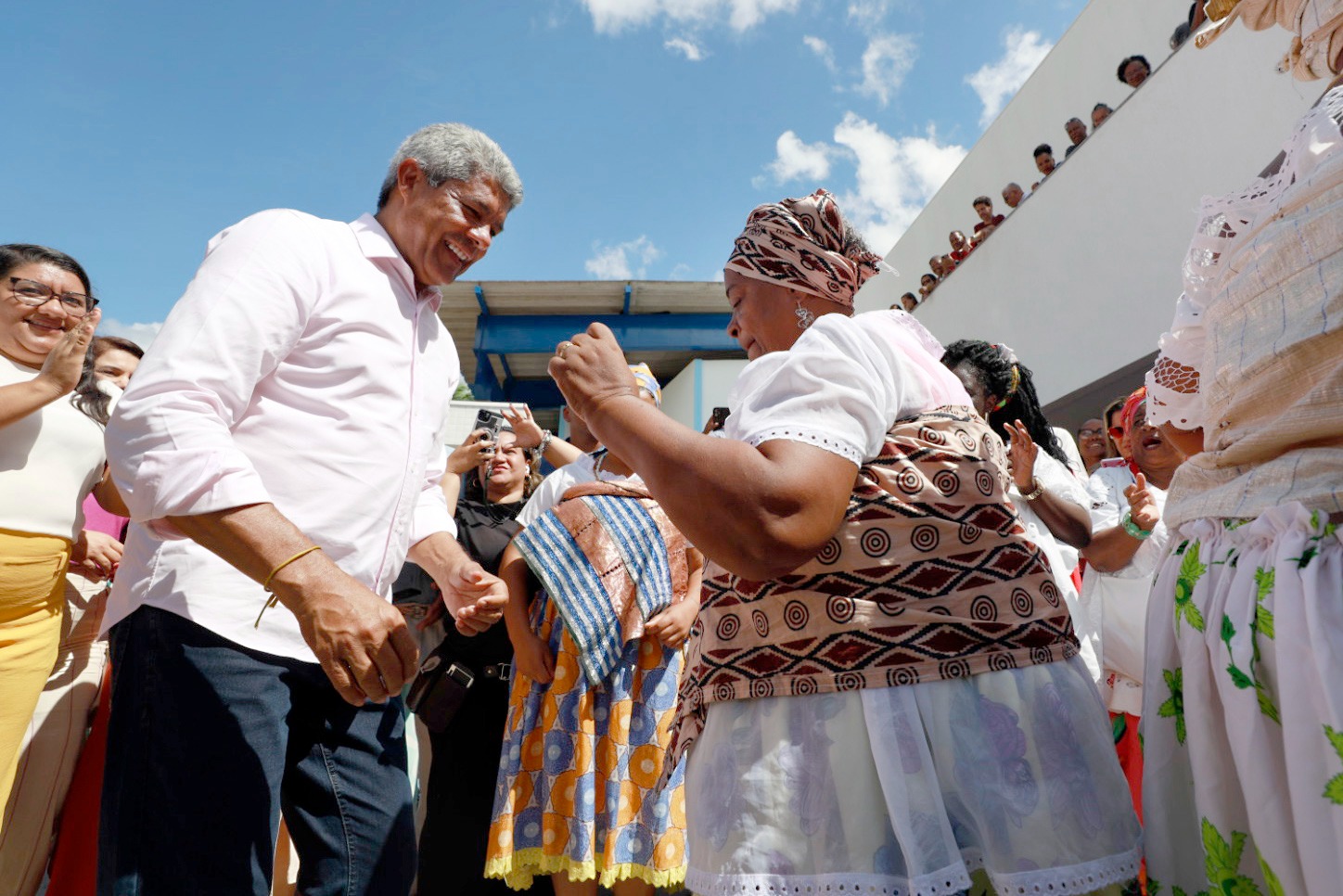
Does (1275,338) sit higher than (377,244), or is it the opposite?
(377,244)

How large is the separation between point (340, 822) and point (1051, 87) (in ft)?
34.3

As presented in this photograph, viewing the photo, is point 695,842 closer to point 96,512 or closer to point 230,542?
point 230,542

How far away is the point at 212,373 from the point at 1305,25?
187 centimetres

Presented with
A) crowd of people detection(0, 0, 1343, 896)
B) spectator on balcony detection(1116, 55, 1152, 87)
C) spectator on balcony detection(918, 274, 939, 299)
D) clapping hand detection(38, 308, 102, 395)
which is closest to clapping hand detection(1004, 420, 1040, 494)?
A: crowd of people detection(0, 0, 1343, 896)

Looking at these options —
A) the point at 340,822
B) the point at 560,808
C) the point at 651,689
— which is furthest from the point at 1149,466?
the point at 340,822

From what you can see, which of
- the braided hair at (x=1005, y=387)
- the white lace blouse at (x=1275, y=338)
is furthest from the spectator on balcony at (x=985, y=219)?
the white lace blouse at (x=1275, y=338)

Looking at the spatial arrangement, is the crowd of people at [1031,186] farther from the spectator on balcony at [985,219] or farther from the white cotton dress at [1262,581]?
the white cotton dress at [1262,581]

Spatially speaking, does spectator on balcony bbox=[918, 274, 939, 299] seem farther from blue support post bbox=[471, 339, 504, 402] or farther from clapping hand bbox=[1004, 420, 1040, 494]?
clapping hand bbox=[1004, 420, 1040, 494]

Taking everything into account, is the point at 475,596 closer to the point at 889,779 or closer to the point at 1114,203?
the point at 889,779

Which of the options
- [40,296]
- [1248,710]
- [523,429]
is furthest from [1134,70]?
[40,296]

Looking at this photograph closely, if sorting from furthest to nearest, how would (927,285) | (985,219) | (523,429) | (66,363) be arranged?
1. (927,285)
2. (985,219)
3. (523,429)
4. (66,363)

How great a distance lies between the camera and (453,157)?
209 cm

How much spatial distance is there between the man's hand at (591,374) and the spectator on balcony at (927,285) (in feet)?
33.6

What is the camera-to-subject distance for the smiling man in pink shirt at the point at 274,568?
4.36ft
